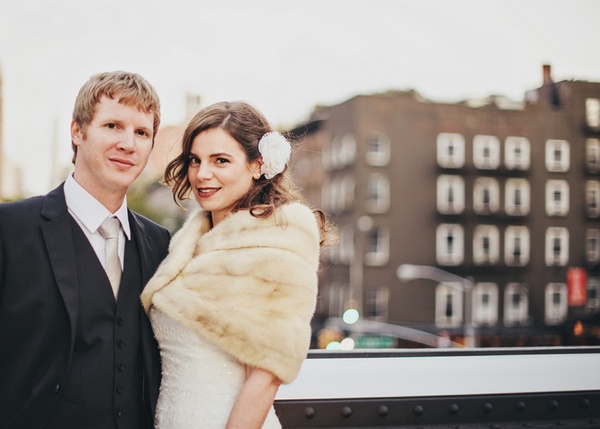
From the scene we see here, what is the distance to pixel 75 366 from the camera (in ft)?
7.48

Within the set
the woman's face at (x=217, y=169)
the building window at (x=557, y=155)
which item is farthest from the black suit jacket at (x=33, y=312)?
the building window at (x=557, y=155)

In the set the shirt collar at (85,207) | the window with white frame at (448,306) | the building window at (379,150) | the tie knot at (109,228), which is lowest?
the window with white frame at (448,306)

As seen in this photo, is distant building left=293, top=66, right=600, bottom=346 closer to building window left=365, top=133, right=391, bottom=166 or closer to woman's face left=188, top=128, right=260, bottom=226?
building window left=365, top=133, right=391, bottom=166

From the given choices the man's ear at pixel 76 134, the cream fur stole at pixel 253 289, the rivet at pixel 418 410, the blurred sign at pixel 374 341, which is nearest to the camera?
the cream fur stole at pixel 253 289

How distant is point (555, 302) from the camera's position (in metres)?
45.7

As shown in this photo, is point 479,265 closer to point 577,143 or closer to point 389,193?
point 389,193

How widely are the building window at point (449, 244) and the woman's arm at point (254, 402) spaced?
42132 mm

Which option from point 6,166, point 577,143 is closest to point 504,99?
point 577,143

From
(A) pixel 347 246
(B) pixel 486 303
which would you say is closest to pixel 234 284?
(A) pixel 347 246

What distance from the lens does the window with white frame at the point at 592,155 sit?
4638cm

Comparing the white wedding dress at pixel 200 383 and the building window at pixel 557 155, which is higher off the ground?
the building window at pixel 557 155

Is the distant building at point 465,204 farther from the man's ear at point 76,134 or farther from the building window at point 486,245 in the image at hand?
the man's ear at point 76,134

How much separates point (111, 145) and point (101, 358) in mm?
676

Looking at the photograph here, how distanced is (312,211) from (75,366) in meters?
0.93
